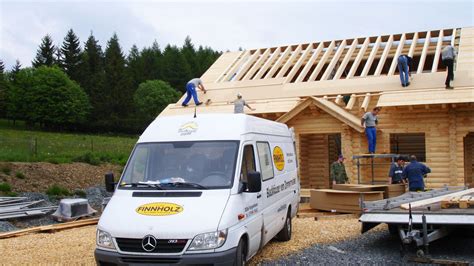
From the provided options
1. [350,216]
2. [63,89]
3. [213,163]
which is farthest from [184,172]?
[63,89]

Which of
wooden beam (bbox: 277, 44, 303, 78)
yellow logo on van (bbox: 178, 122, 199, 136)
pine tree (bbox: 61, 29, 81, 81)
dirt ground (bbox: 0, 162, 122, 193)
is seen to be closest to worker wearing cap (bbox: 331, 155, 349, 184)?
wooden beam (bbox: 277, 44, 303, 78)

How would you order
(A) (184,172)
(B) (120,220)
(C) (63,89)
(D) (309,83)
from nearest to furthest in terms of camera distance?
(B) (120,220), (A) (184,172), (D) (309,83), (C) (63,89)

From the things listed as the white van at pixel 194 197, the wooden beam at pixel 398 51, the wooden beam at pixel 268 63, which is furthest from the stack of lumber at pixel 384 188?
the wooden beam at pixel 268 63

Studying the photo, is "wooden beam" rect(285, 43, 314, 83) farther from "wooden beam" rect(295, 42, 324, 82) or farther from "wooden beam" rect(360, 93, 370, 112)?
"wooden beam" rect(360, 93, 370, 112)

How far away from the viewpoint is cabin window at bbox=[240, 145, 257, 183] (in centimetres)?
623

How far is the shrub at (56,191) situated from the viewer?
613 inches

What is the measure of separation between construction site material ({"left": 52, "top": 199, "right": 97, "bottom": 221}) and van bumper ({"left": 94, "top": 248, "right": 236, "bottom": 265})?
766cm

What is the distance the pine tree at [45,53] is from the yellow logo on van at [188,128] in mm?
62369

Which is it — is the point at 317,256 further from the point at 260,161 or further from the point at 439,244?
the point at 439,244

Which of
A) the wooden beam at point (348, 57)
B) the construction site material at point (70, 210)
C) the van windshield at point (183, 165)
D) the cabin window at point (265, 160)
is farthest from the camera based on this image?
the wooden beam at point (348, 57)

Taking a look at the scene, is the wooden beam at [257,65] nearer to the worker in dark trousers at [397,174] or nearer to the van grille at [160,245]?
the worker in dark trousers at [397,174]

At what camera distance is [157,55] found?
7250 centimetres

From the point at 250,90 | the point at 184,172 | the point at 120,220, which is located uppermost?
the point at 250,90

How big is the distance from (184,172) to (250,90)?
12.1m
